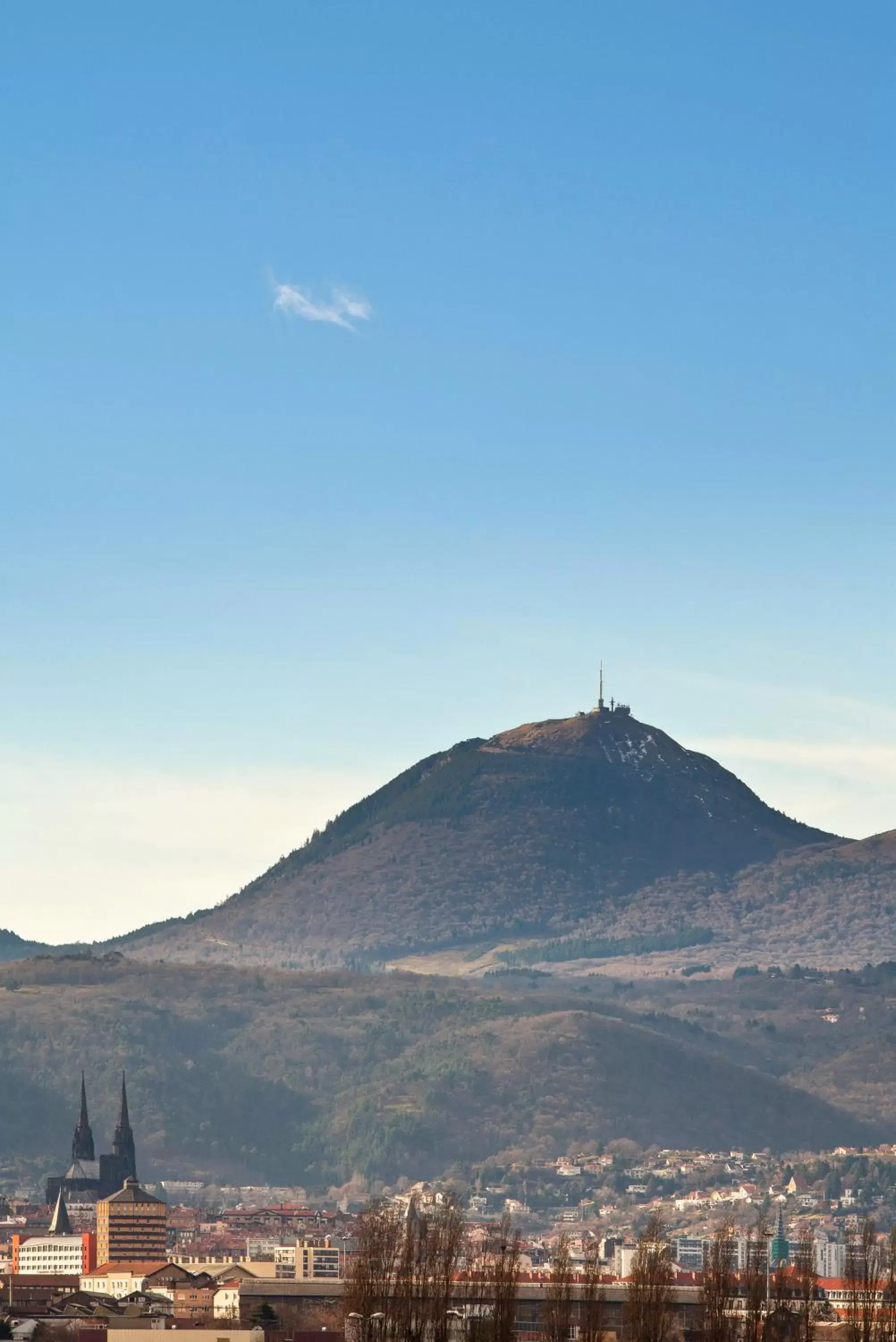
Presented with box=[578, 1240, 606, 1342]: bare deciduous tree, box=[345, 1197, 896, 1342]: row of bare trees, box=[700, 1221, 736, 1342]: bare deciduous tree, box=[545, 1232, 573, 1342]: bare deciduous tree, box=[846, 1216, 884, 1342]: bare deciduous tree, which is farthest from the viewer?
box=[545, 1232, 573, 1342]: bare deciduous tree

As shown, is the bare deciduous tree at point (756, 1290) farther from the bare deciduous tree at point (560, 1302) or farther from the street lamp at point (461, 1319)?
the street lamp at point (461, 1319)

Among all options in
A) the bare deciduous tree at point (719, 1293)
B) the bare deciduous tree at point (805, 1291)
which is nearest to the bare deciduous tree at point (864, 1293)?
the bare deciduous tree at point (805, 1291)

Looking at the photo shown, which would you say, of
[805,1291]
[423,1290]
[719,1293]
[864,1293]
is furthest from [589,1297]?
[805,1291]

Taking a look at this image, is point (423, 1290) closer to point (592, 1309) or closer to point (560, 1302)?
point (560, 1302)

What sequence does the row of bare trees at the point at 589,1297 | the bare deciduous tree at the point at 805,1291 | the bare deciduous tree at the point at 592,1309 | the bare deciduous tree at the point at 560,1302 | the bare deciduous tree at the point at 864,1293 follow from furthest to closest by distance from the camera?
the bare deciduous tree at the point at 560,1302
the bare deciduous tree at the point at 805,1291
the bare deciduous tree at the point at 864,1293
the row of bare trees at the point at 589,1297
the bare deciduous tree at the point at 592,1309

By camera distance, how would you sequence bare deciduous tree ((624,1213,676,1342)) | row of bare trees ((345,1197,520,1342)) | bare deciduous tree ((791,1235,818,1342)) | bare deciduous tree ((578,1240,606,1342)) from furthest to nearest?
bare deciduous tree ((624,1213,676,1342)) < bare deciduous tree ((791,1235,818,1342)) < row of bare trees ((345,1197,520,1342)) < bare deciduous tree ((578,1240,606,1342))

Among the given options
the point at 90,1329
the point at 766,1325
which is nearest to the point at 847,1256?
the point at 766,1325

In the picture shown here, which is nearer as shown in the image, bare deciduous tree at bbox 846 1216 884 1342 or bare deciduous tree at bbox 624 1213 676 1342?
bare deciduous tree at bbox 846 1216 884 1342

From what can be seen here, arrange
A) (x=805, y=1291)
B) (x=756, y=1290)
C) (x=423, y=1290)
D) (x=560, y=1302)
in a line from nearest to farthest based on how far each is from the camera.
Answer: (x=756, y=1290), (x=423, y=1290), (x=560, y=1302), (x=805, y=1291)

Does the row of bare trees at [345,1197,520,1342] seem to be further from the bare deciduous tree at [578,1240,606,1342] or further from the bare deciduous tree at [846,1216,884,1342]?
the bare deciduous tree at [846,1216,884,1342]

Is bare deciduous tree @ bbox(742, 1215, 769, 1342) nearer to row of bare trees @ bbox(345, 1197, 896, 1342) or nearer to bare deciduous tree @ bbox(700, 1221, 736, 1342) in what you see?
row of bare trees @ bbox(345, 1197, 896, 1342)

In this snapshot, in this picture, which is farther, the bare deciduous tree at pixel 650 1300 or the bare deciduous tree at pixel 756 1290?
the bare deciduous tree at pixel 650 1300

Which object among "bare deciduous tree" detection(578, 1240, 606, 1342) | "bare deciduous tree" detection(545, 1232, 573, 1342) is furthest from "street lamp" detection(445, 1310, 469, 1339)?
"bare deciduous tree" detection(578, 1240, 606, 1342)
